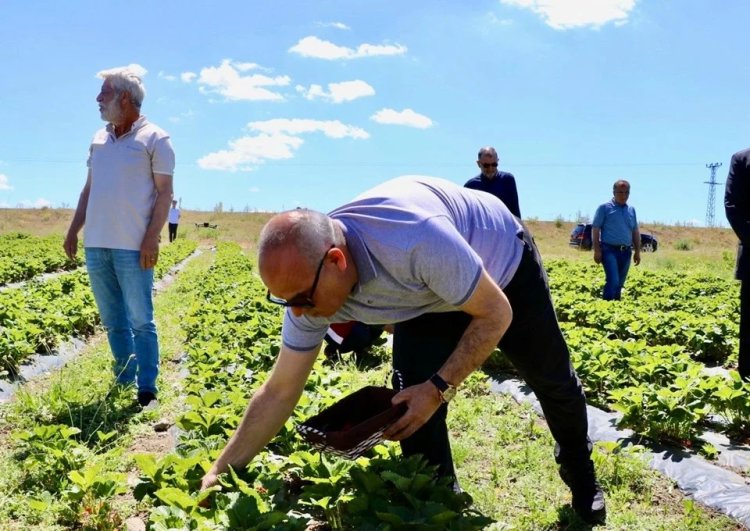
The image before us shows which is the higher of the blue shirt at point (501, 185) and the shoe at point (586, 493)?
the blue shirt at point (501, 185)

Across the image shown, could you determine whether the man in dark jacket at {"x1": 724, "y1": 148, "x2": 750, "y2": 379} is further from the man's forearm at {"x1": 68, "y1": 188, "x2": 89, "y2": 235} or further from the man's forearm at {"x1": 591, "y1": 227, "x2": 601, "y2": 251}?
the man's forearm at {"x1": 68, "y1": 188, "x2": 89, "y2": 235}

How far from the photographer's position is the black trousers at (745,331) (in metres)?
4.52

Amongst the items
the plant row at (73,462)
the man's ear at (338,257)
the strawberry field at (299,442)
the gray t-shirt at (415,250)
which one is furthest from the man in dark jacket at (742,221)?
the plant row at (73,462)

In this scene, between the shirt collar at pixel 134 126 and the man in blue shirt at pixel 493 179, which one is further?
the man in blue shirt at pixel 493 179

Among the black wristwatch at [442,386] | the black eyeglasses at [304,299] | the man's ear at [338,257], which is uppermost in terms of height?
the man's ear at [338,257]

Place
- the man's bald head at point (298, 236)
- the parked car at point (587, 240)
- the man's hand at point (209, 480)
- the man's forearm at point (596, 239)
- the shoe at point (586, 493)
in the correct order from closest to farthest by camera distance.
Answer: the man's bald head at point (298, 236) → the man's hand at point (209, 480) → the shoe at point (586, 493) → the man's forearm at point (596, 239) → the parked car at point (587, 240)

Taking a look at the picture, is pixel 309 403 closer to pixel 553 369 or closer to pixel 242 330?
pixel 553 369

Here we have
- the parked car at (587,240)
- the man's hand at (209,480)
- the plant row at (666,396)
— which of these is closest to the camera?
the man's hand at (209,480)

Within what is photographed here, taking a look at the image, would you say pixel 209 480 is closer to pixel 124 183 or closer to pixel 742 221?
pixel 124 183

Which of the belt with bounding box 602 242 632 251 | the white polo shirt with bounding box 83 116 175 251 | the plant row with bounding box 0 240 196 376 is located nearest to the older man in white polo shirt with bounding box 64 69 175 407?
the white polo shirt with bounding box 83 116 175 251

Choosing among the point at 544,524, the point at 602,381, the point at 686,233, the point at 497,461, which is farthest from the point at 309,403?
the point at 686,233

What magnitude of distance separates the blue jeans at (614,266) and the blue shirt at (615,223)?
0.10 metres

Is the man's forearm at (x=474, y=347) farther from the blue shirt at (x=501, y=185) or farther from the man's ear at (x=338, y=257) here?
the blue shirt at (x=501, y=185)

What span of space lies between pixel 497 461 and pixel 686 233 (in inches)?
1764
